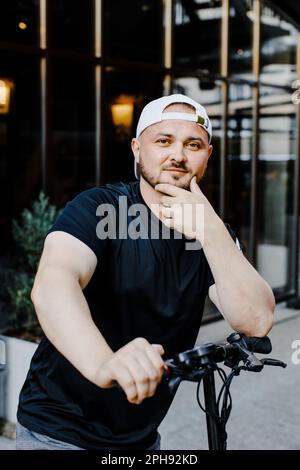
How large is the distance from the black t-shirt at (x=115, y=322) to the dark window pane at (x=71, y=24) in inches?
198

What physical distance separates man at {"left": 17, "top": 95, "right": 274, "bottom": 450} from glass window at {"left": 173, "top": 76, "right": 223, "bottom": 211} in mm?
6288

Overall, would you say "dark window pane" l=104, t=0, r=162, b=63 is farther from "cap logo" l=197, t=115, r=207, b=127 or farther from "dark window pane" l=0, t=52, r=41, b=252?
"cap logo" l=197, t=115, r=207, b=127

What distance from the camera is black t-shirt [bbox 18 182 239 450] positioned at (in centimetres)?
182

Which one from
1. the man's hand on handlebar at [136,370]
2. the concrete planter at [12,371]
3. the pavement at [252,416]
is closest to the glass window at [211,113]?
the pavement at [252,416]

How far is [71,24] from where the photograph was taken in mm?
6648

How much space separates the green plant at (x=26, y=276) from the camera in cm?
516

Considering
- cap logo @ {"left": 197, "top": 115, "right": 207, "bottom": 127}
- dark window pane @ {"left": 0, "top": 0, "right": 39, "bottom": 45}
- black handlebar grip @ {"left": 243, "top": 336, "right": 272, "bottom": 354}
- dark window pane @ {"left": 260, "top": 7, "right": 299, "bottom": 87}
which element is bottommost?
black handlebar grip @ {"left": 243, "top": 336, "right": 272, "bottom": 354}

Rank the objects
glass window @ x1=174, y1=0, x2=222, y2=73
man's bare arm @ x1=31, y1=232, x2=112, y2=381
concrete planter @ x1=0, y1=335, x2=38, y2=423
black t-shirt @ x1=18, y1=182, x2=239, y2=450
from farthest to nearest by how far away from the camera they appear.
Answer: glass window @ x1=174, y1=0, x2=222, y2=73
concrete planter @ x1=0, y1=335, x2=38, y2=423
black t-shirt @ x1=18, y1=182, x2=239, y2=450
man's bare arm @ x1=31, y1=232, x2=112, y2=381

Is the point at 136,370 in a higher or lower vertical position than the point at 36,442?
higher

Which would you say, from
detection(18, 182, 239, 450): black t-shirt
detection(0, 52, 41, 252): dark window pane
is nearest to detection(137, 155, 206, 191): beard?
detection(18, 182, 239, 450): black t-shirt

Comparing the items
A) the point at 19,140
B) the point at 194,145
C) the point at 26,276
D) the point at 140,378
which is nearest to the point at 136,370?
the point at 140,378

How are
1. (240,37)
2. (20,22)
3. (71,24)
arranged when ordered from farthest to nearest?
(240,37)
(71,24)
(20,22)

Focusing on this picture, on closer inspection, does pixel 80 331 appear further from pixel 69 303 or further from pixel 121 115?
pixel 121 115

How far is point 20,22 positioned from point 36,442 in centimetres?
530
